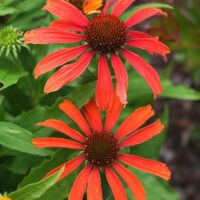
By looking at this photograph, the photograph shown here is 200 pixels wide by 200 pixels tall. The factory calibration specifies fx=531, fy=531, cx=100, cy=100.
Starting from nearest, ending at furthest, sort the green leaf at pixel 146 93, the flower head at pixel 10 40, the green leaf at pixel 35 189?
the green leaf at pixel 35 189
the flower head at pixel 10 40
the green leaf at pixel 146 93

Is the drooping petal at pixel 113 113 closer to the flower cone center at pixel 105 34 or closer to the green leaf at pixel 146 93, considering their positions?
→ the flower cone center at pixel 105 34

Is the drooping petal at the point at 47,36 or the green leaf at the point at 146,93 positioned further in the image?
the green leaf at the point at 146,93

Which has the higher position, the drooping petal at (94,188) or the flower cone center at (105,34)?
the flower cone center at (105,34)

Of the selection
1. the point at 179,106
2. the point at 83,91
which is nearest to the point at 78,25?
the point at 83,91

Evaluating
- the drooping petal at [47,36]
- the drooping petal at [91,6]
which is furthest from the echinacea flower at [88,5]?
the drooping petal at [47,36]

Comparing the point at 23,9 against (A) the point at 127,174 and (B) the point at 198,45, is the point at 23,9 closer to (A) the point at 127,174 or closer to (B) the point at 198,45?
(A) the point at 127,174

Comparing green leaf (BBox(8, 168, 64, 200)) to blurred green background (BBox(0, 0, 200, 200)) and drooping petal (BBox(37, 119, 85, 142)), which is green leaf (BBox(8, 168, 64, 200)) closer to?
blurred green background (BBox(0, 0, 200, 200))
